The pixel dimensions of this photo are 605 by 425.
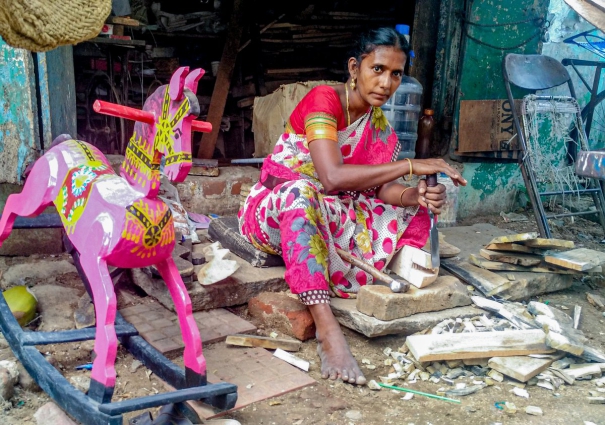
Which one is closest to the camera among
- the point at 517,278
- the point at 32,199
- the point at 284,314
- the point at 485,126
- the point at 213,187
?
the point at 32,199

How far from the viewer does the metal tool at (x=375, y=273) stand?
2677mm

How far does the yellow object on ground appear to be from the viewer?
250 cm

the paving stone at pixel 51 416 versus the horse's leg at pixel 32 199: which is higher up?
the horse's leg at pixel 32 199

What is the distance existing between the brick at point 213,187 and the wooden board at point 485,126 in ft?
7.10

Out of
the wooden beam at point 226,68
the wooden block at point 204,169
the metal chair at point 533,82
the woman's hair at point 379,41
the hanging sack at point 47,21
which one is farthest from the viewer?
the wooden beam at point 226,68

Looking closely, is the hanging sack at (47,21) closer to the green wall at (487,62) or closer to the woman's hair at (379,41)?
the woman's hair at (379,41)

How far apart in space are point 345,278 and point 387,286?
260 millimetres

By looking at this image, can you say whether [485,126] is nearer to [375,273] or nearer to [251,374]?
[375,273]

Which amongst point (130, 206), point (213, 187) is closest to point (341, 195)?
point (130, 206)

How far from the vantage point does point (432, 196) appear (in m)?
2.71

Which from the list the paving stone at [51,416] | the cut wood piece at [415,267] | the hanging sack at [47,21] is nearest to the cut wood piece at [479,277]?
the cut wood piece at [415,267]

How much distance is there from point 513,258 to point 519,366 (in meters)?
1.02

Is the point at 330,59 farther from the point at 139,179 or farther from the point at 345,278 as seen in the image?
the point at 139,179

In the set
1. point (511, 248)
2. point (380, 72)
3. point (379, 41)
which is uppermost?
point (379, 41)
